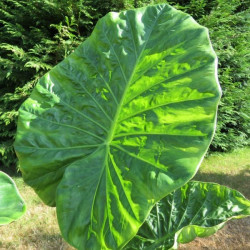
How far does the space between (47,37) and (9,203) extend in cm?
310

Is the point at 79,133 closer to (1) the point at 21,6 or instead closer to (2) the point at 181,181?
(2) the point at 181,181

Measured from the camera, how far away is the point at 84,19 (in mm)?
3754

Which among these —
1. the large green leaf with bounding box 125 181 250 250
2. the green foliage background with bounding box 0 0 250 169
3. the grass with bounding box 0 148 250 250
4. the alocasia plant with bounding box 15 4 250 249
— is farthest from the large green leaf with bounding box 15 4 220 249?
the green foliage background with bounding box 0 0 250 169

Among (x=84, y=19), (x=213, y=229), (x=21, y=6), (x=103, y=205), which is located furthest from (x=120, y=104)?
(x=21, y=6)

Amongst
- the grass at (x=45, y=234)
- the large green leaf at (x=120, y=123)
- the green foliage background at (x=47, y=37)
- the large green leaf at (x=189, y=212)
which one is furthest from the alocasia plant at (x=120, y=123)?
the green foliage background at (x=47, y=37)

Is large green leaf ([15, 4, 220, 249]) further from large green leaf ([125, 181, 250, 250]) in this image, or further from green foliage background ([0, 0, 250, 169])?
green foliage background ([0, 0, 250, 169])

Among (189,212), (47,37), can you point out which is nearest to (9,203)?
(189,212)

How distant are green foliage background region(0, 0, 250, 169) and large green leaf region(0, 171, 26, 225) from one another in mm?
2656

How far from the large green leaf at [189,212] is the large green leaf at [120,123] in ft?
1.12

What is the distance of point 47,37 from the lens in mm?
3699

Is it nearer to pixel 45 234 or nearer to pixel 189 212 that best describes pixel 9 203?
pixel 189 212

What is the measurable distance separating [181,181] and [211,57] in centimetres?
33

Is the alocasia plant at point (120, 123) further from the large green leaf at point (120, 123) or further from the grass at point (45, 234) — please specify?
the grass at point (45, 234)

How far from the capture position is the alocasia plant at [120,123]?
77 centimetres
